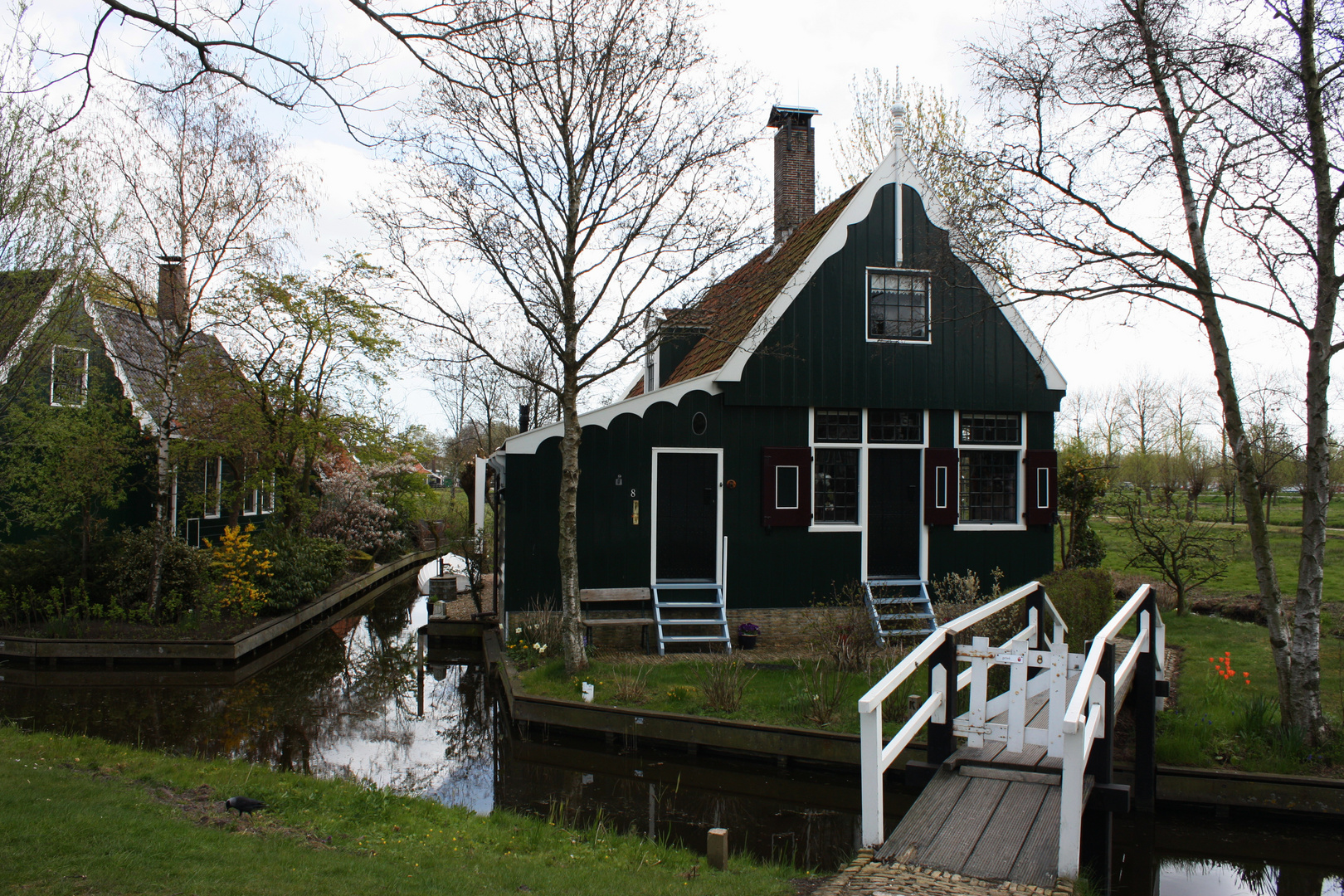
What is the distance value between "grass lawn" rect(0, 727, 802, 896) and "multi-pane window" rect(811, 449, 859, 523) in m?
7.39

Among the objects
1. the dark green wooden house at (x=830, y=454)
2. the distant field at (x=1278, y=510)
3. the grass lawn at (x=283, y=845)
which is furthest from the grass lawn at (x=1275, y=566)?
the grass lawn at (x=283, y=845)

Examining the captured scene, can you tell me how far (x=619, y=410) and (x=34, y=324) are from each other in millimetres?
6773

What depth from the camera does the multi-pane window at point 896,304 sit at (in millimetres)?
12805

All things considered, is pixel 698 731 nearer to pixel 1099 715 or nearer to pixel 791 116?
pixel 1099 715

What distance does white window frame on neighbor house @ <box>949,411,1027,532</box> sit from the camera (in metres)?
13.0

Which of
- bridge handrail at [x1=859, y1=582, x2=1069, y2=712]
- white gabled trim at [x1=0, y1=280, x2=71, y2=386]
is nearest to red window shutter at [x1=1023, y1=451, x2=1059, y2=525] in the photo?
bridge handrail at [x1=859, y1=582, x2=1069, y2=712]

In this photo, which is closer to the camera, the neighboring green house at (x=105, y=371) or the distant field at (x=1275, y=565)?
the neighboring green house at (x=105, y=371)

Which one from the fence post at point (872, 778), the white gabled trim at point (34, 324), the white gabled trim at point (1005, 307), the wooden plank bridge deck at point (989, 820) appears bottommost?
the wooden plank bridge deck at point (989, 820)

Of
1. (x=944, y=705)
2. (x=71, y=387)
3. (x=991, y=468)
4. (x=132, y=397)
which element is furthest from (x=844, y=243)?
(x=132, y=397)

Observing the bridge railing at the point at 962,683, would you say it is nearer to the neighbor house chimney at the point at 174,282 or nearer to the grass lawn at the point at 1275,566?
the grass lawn at the point at 1275,566

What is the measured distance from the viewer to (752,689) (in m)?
9.42

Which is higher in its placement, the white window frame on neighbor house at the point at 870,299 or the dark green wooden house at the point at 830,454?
the white window frame on neighbor house at the point at 870,299

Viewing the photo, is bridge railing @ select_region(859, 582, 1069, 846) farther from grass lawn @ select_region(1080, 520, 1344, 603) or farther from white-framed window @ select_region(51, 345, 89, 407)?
white-framed window @ select_region(51, 345, 89, 407)

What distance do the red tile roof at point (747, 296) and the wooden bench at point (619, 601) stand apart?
3.66 metres
